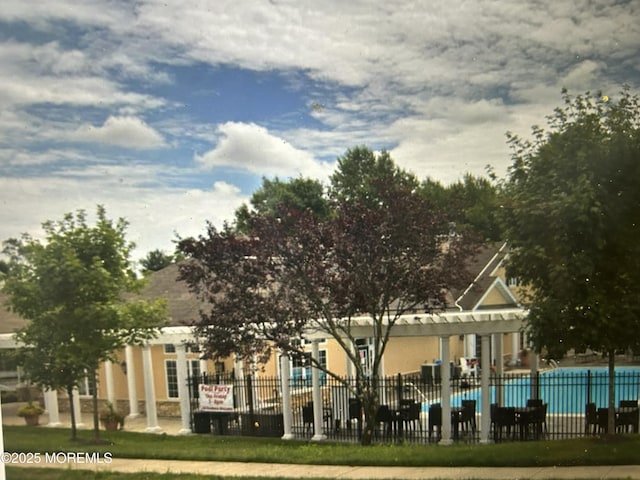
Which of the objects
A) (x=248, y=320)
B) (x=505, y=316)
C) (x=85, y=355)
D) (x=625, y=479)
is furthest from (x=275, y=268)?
(x=625, y=479)

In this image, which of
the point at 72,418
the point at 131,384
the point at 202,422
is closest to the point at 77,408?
the point at 72,418

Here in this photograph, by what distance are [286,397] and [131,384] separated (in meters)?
1.02

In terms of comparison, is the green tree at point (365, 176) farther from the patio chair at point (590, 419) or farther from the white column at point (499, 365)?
the patio chair at point (590, 419)

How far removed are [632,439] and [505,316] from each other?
0.89m

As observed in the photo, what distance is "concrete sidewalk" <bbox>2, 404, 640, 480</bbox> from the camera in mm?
2369

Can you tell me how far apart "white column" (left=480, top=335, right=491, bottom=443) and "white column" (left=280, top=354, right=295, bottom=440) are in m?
1.27

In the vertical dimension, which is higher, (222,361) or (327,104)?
(327,104)

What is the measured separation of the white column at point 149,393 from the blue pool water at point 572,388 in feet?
6.85

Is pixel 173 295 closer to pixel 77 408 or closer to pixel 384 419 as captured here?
pixel 77 408

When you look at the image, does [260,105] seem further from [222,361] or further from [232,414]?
[232,414]

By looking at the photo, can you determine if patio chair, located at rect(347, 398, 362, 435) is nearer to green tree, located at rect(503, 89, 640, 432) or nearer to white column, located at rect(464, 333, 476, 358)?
white column, located at rect(464, 333, 476, 358)

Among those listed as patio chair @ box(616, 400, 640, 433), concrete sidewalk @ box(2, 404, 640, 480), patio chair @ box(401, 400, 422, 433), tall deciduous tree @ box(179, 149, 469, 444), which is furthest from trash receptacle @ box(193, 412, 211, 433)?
patio chair @ box(616, 400, 640, 433)

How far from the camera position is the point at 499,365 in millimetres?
3158

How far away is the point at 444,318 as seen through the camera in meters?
2.98
